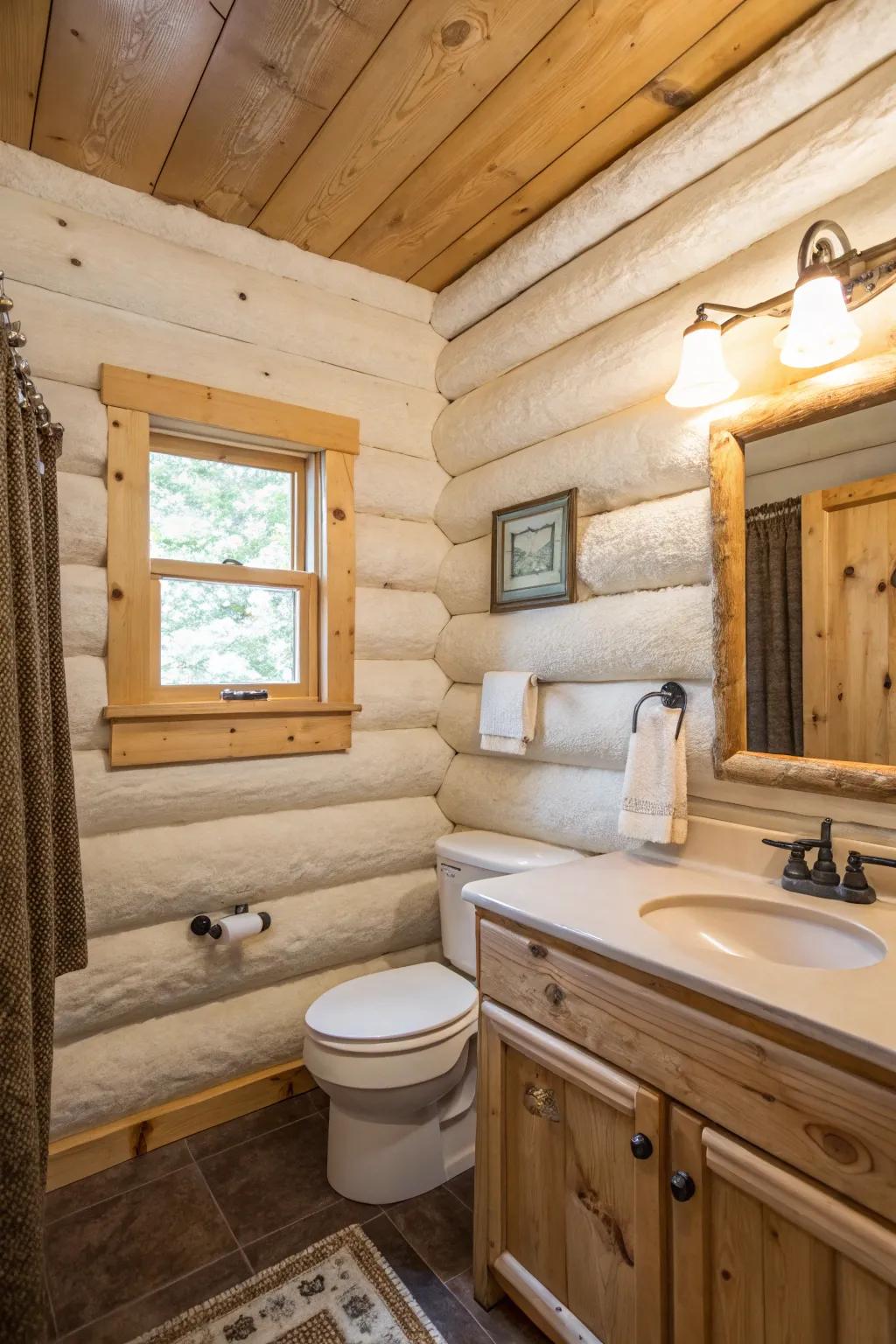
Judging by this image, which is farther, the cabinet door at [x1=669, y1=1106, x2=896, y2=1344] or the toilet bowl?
the toilet bowl

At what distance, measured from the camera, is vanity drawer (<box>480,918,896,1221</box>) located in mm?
864

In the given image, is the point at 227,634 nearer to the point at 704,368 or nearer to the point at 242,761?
the point at 242,761

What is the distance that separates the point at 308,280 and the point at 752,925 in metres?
2.30

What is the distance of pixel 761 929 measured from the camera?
1396 millimetres

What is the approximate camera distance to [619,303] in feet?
6.26

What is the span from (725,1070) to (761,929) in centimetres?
44

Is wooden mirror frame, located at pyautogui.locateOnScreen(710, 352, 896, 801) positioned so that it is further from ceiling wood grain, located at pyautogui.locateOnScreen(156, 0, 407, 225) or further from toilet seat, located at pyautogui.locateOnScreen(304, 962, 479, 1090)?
ceiling wood grain, located at pyautogui.locateOnScreen(156, 0, 407, 225)

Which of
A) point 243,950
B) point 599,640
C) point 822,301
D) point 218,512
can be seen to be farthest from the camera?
point 218,512

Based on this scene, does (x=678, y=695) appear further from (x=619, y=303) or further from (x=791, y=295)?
(x=619, y=303)

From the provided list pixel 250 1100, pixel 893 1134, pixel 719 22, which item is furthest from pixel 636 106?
pixel 250 1100

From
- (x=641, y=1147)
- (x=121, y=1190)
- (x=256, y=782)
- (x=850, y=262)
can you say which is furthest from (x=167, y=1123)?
(x=850, y=262)

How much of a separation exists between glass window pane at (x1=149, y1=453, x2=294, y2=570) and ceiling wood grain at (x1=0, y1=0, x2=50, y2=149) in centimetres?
83

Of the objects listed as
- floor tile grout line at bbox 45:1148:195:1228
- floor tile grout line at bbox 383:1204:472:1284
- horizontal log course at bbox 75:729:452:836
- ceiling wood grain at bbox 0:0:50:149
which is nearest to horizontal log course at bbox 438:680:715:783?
horizontal log course at bbox 75:729:452:836

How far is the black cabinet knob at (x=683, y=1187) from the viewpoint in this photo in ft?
3.46
